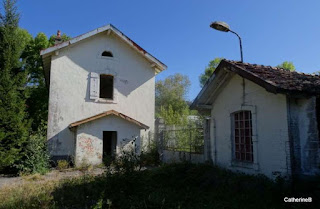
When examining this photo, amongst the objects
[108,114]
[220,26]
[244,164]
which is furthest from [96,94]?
[244,164]

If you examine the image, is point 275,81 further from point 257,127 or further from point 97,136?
point 97,136

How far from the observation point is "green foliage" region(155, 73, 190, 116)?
41500mm

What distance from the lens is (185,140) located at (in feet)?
38.8

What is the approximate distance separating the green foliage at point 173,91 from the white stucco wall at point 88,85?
25208mm

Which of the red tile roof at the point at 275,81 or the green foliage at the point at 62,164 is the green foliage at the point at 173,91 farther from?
the red tile roof at the point at 275,81

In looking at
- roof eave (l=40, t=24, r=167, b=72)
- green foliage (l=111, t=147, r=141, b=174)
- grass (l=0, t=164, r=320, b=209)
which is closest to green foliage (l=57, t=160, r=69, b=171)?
grass (l=0, t=164, r=320, b=209)

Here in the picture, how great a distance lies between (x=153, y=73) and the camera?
16359 mm

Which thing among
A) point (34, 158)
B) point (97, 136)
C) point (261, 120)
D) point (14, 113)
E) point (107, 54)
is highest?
point (107, 54)

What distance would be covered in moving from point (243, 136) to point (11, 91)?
1054 cm

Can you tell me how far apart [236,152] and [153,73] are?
31.4ft

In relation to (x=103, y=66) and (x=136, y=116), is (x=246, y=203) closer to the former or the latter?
(x=136, y=116)

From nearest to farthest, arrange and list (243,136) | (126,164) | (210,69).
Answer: (126,164) → (243,136) → (210,69)

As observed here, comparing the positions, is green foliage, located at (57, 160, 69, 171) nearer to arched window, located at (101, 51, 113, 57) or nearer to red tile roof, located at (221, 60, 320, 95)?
arched window, located at (101, 51, 113, 57)

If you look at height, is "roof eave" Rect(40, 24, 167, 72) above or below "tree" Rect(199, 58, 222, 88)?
below
